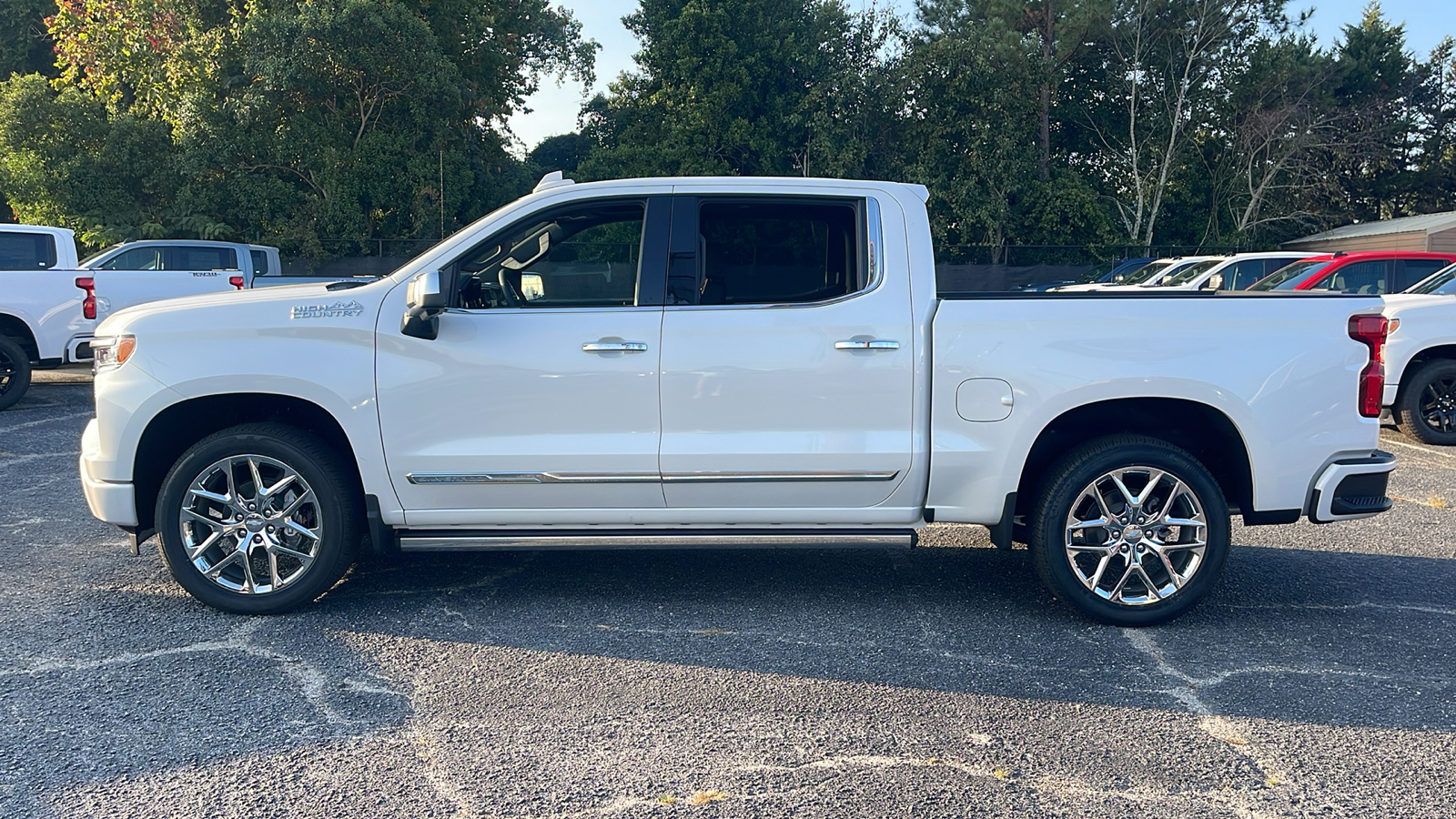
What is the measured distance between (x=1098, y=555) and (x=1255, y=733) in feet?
3.81

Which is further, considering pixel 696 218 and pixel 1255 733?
pixel 696 218

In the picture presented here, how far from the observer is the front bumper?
15.4 feet

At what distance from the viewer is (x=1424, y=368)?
30.7 feet

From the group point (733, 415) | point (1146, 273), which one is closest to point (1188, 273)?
point (1146, 273)

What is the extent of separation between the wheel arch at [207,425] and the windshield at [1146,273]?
17733 millimetres

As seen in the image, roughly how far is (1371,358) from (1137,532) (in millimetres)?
1218

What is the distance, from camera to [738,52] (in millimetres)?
32344

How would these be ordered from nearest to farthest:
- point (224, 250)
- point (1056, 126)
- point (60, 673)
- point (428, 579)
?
point (60, 673) < point (428, 579) < point (224, 250) < point (1056, 126)

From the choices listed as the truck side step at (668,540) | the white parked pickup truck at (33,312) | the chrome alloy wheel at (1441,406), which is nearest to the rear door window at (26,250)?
the white parked pickup truck at (33,312)

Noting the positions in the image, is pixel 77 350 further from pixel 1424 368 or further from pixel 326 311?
pixel 1424 368

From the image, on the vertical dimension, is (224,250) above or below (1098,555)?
above

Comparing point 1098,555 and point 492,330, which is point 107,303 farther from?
point 1098,555

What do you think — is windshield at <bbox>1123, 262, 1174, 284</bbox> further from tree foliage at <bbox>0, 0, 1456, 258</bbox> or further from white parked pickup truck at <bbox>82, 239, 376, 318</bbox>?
white parked pickup truck at <bbox>82, 239, 376, 318</bbox>

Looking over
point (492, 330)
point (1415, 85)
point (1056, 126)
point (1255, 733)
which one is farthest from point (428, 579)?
point (1415, 85)
